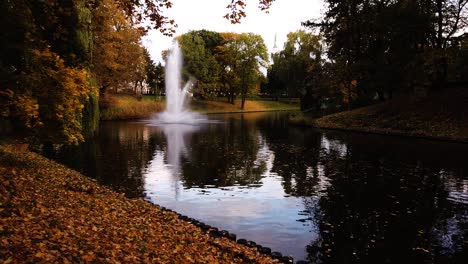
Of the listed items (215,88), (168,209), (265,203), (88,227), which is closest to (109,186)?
(168,209)

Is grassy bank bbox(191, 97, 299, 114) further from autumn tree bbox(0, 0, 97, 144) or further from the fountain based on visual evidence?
autumn tree bbox(0, 0, 97, 144)

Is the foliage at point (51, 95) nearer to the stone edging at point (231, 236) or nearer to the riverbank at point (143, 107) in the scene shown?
the stone edging at point (231, 236)

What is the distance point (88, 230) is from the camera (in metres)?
8.30

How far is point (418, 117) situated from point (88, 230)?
1389 inches

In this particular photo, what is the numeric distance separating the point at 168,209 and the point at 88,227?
15.5 ft

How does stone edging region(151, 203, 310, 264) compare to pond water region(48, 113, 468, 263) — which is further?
pond water region(48, 113, 468, 263)

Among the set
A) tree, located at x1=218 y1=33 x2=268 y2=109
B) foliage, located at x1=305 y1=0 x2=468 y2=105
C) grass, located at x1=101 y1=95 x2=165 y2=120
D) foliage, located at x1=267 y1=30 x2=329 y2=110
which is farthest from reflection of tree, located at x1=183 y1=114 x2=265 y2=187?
tree, located at x1=218 y1=33 x2=268 y2=109

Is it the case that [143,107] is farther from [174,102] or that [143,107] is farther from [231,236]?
[231,236]

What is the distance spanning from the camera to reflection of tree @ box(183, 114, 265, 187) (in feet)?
59.2

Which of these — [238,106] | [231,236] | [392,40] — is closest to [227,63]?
[238,106]

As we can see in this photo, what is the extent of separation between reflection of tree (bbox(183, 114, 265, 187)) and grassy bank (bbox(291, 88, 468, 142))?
1398cm

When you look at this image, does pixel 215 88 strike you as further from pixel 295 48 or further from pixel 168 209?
pixel 168 209

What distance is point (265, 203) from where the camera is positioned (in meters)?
14.3

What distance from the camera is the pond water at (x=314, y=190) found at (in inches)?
415
